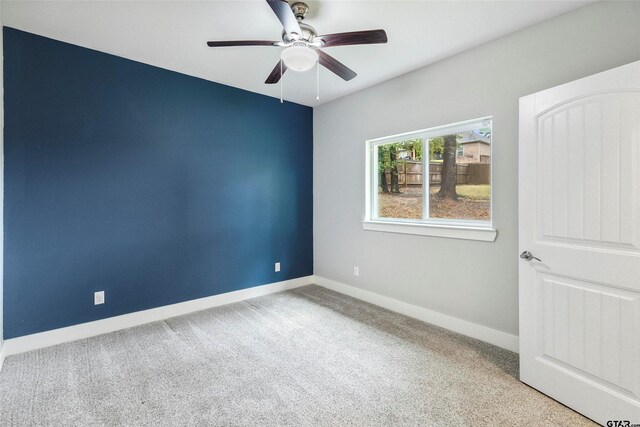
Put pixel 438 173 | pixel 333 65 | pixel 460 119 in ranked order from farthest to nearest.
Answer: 1. pixel 438 173
2. pixel 460 119
3. pixel 333 65

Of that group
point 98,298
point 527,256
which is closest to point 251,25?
point 527,256

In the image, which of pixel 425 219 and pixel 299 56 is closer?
pixel 299 56

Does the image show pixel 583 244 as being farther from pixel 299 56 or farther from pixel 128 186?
pixel 128 186

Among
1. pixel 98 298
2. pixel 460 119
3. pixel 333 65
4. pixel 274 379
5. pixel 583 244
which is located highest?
pixel 333 65

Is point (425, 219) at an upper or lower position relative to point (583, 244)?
upper

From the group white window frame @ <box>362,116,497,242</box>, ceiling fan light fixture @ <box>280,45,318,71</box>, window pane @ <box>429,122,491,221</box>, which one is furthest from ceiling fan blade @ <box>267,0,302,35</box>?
window pane @ <box>429,122,491,221</box>

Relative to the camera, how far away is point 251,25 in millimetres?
2371

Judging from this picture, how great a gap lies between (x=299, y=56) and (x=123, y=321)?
A: 2.94m

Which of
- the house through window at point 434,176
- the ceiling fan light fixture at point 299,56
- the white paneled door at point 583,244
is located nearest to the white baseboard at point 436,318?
the white paneled door at point 583,244

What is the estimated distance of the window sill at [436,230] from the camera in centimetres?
270

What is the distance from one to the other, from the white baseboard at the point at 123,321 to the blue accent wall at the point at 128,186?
0.21 feet

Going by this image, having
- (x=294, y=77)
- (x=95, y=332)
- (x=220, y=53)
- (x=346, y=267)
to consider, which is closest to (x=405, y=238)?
(x=346, y=267)

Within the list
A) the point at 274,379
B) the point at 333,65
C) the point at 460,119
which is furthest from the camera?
the point at 460,119

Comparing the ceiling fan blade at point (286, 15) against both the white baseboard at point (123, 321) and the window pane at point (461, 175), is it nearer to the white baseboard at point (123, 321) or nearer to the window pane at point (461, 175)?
the window pane at point (461, 175)
